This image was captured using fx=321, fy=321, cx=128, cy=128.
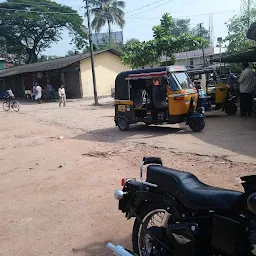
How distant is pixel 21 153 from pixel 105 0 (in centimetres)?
3633

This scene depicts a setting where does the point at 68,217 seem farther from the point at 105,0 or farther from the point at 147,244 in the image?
the point at 105,0

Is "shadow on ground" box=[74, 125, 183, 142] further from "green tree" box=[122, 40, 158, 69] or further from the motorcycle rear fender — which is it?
"green tree" box=[122, 40, 158, 69]

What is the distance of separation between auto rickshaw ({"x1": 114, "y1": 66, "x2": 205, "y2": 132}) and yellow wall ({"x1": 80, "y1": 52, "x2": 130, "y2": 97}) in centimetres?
1823

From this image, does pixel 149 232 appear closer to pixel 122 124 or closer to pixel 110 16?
pixel 122 124

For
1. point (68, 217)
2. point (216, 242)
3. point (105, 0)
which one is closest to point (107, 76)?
point (105, 0)

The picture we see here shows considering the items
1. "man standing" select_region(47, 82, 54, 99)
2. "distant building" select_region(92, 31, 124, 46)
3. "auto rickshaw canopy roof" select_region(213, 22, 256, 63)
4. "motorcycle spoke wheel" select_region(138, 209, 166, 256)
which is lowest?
"motorcycle spoke wheel" select_region(138, 209, 166, 256)

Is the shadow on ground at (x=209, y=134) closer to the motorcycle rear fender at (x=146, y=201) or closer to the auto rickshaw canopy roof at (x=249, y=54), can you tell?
the auto rickshaw canopy roof at (x=249, y=54)

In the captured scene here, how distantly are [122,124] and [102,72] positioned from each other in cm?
1968

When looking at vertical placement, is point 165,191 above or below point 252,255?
above

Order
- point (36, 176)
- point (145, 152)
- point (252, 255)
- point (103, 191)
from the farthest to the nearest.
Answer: point (145, 152) → point (36, 176) → point (103, 191) → point (252, 255)

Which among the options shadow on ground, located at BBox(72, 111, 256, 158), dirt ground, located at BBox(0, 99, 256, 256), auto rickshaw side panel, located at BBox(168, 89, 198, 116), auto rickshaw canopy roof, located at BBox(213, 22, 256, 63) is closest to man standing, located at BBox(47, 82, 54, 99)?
auto rickshaw canopy roof, located at BBox(213, 22, 256, 63)

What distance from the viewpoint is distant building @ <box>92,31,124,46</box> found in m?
49.7

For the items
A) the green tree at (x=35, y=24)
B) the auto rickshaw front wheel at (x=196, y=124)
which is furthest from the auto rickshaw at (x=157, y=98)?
the green tree at (x=35, y=24)

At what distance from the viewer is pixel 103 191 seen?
5.21 metres
